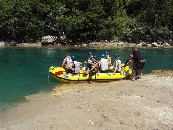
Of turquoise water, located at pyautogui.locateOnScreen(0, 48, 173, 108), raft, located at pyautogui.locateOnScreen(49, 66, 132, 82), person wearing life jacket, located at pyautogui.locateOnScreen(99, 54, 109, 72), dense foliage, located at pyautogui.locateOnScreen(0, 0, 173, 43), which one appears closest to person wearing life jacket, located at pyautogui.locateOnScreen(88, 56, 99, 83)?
raft, located at pyautogui.locateOnScreen(49, 66, 132, 82)

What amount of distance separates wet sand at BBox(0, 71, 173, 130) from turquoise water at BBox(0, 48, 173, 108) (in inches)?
62.6

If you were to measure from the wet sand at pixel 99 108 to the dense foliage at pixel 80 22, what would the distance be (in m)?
26.2

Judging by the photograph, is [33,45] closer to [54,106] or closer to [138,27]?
[138,27]

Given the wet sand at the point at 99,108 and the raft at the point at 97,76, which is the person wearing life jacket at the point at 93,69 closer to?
the raft at the point at 97,76

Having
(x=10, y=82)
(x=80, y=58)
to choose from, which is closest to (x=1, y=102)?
(x=10, y=82)

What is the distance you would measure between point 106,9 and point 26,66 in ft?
72.3

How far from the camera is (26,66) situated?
96.8ft

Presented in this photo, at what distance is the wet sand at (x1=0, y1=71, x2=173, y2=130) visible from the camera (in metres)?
13.2

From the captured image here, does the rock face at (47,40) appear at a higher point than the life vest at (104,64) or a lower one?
higher

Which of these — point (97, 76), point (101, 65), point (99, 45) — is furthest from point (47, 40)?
point (97, 76)

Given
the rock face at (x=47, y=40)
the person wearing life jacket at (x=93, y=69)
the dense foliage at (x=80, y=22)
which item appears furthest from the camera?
the dense foliage at (x=80, y=22)

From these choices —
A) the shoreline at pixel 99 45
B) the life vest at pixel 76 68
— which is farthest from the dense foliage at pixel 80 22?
the life vest at pixel 76 68

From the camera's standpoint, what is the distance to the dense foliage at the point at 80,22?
45656mm

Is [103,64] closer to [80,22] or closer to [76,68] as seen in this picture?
[76,68]
